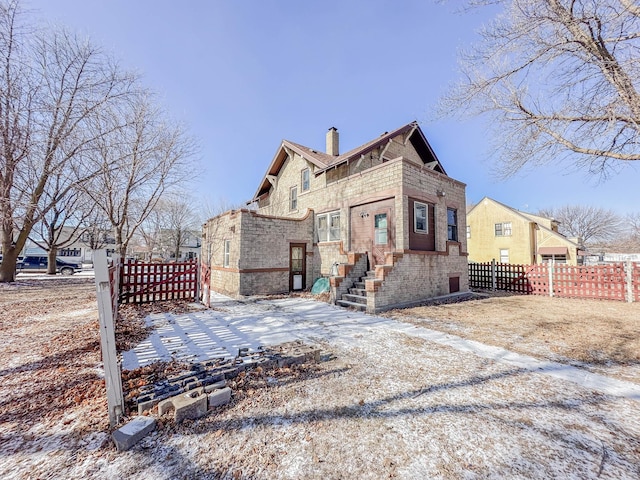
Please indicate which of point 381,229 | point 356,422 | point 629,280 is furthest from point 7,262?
point 629,280

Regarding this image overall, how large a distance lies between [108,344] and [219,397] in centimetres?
129

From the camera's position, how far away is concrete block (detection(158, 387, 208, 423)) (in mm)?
2625

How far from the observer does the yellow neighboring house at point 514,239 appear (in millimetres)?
23516

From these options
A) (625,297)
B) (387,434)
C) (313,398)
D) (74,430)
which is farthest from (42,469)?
(625,297)

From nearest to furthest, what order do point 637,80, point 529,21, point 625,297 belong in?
point 637,80 → point 529,21 → point 625,297

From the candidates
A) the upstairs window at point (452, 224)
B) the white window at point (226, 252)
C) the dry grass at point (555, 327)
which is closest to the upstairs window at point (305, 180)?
the white window at point (226, 252)

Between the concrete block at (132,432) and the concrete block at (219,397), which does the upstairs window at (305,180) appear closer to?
the concrete block at (219,397)

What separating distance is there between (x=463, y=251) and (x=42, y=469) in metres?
13.4

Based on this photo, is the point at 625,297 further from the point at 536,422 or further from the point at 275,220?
the point at 275,220

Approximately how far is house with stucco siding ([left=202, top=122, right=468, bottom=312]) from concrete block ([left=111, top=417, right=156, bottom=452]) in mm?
6203

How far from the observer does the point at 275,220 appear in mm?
12008

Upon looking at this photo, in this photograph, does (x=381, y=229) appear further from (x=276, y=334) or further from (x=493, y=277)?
(x=493, y=277)

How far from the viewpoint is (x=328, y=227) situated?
488 inches

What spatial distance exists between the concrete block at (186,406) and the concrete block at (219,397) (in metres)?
0.07
